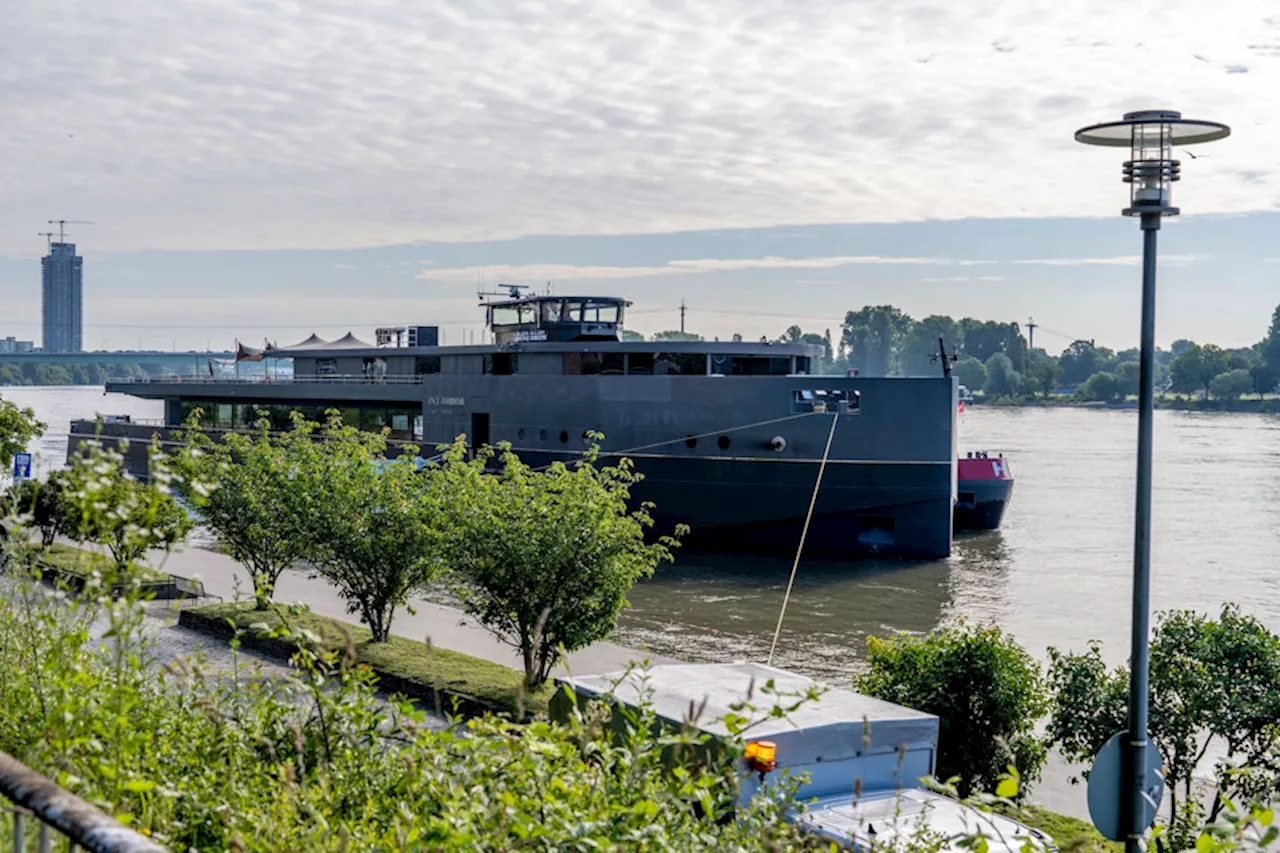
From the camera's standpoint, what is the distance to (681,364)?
36.6m

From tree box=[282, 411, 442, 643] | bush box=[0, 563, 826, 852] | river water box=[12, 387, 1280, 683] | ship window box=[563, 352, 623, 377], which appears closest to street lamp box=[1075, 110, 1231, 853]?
bush box=[0, 563, 826, 852]

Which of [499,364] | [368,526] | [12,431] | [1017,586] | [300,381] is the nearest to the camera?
[368,526]

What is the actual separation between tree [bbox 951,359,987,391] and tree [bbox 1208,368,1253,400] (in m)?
23.7

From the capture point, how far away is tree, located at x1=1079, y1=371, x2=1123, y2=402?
145m

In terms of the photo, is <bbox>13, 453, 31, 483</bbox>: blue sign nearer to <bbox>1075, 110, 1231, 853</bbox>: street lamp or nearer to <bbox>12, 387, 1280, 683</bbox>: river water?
<bbox>12, 387, 1280, 683</bbox>: river water

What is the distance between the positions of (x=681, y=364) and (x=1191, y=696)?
82.2ft

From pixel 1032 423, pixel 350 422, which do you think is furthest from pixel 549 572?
pixel 1032 423

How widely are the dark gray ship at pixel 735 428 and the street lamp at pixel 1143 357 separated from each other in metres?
23.4

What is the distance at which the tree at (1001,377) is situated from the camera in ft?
481

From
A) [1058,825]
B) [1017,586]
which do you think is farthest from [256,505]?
[1017,586]

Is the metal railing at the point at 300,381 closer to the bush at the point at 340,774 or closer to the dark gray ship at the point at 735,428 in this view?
the dark gray ship at the point at 735,428

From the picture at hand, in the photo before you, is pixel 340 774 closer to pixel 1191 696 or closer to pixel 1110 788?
pixel 1110 788

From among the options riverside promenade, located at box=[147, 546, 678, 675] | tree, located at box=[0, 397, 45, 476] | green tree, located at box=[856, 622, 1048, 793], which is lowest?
riverside promenade, located at box=[147, 546, 678, 675]

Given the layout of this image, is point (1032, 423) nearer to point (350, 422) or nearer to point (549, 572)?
point (350, 422)
